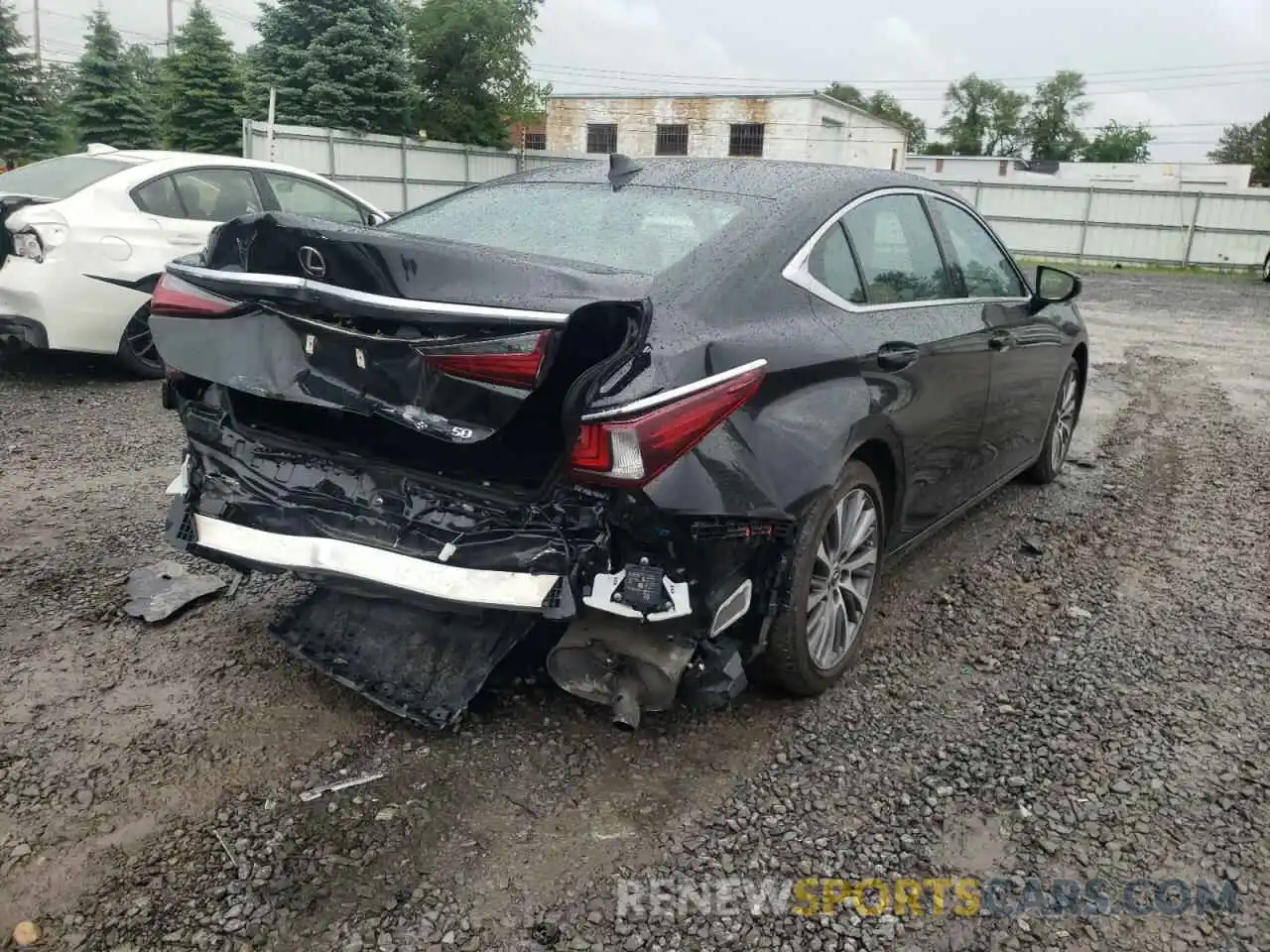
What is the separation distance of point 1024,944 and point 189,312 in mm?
2680

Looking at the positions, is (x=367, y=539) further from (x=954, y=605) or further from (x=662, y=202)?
(x=954, y=605)

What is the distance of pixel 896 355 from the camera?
331 centimetres

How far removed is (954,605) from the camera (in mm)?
4074

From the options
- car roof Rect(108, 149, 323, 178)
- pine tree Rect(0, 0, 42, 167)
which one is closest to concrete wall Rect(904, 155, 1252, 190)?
pine tree Rect(0, 0, 42, 167)

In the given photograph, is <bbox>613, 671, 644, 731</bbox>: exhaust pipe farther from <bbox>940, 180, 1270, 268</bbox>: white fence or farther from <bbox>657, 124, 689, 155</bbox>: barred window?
<bbox>657, 124, 689, 155</bbox>: barred window

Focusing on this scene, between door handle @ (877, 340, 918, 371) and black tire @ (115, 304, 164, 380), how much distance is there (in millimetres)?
5429

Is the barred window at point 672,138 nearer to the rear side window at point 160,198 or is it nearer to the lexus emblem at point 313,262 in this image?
the rear side window at point 160,198

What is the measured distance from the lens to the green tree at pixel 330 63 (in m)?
25.8

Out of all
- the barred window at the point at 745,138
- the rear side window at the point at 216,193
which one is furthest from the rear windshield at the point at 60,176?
the barred window at the point at 745,138

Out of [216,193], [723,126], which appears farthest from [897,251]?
[723,126]

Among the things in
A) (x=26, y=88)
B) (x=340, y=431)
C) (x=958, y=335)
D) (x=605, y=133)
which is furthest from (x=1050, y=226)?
(x=26, y=88)

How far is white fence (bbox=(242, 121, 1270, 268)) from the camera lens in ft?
80.2

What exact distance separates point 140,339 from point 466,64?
26.7m

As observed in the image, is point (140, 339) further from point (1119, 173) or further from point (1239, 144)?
point (1239, 144)
